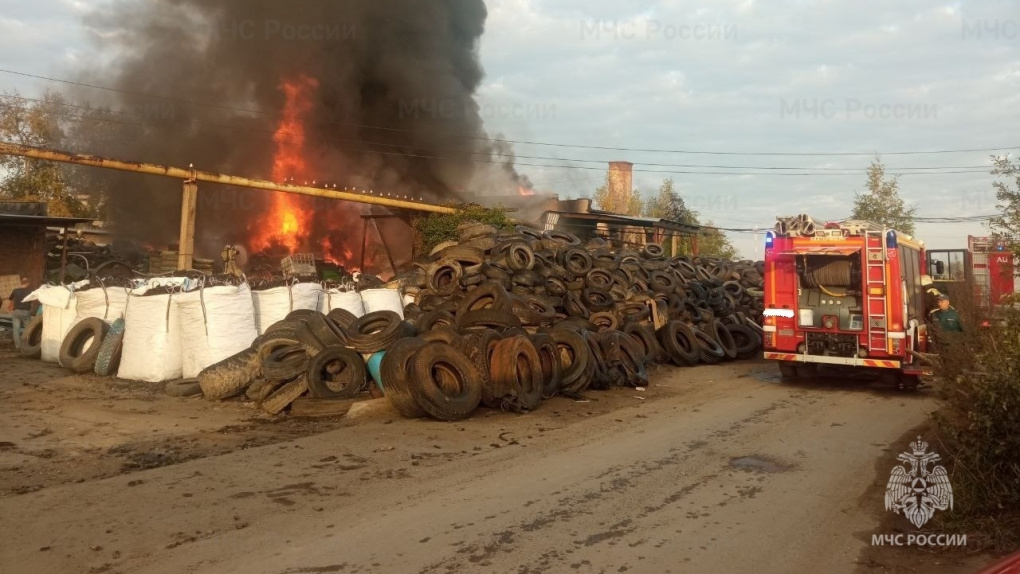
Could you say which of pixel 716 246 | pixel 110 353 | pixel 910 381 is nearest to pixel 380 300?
pixel 110 353

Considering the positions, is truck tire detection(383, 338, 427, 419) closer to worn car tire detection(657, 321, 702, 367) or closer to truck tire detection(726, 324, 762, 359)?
worn car tire detection(657, 321, 702, 367)

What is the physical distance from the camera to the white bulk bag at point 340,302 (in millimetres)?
11508

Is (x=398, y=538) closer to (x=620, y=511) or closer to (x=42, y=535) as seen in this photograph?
(x=620, y=511)

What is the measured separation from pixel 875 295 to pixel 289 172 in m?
22.4

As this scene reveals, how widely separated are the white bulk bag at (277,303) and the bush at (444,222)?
1500cm

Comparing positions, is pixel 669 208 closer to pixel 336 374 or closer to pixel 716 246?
pixel 716 246

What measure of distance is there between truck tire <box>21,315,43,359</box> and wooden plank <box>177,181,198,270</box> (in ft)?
17.5

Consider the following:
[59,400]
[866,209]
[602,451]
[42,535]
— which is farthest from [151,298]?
[866,209]

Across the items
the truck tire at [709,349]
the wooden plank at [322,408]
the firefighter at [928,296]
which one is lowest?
the wooden plank at [322,408]

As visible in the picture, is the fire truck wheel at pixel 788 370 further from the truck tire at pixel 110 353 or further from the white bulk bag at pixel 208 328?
the truck tire at pixel 110 353

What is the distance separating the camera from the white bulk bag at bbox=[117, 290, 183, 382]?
9.83m

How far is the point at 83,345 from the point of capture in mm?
11078

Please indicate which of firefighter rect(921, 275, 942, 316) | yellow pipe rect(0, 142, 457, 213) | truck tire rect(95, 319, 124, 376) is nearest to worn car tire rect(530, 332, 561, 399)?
truck tire rect(95, 319, 124, 376)

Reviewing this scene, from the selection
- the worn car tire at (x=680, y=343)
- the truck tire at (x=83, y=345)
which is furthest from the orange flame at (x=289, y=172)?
the worn car tire at (x=680, y=343)
